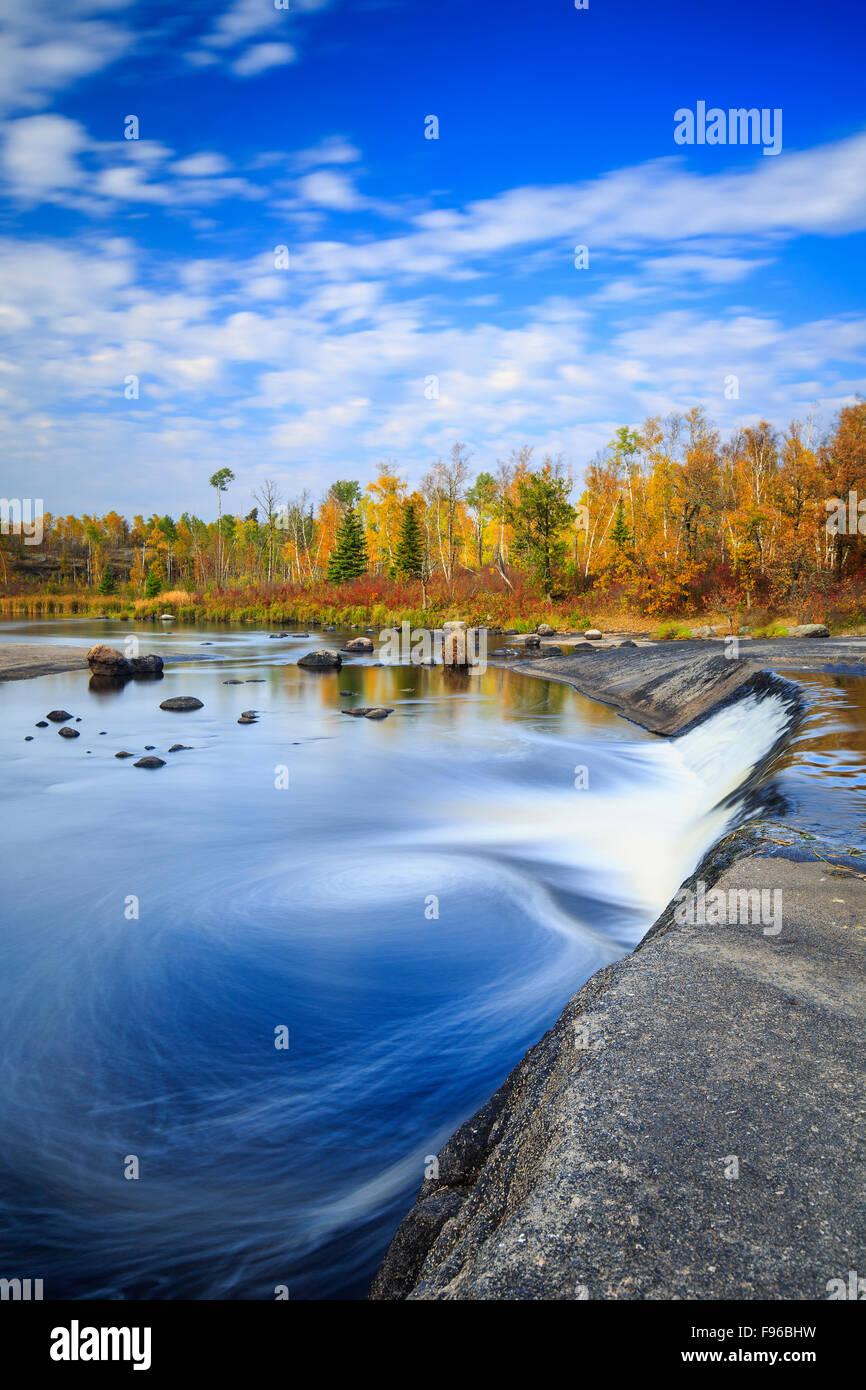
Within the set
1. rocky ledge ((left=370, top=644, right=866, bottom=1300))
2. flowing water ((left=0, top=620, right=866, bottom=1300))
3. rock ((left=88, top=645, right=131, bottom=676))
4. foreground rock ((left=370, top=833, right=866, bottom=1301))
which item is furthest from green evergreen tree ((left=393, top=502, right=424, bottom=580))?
foreground rock ((left=370, top=833, right=866, bottom=1301))

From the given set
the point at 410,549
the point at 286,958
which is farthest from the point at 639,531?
the point at 286,958

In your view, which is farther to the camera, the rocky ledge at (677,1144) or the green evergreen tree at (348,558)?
the green evergreen tree at (348,558)

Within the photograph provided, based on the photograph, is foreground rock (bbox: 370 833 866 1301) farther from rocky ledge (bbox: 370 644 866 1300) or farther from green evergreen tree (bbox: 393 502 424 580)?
green evergreen tree (bbox: 393 502 424 580)

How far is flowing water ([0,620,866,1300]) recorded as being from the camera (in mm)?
4449

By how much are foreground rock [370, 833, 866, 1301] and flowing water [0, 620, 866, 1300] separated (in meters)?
1.19

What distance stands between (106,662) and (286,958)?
2403cm

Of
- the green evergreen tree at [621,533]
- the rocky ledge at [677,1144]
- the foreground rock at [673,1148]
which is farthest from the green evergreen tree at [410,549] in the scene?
the foreground rock at [673,1148]

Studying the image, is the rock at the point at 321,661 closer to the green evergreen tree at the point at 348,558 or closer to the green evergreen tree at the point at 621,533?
the green evergreen tree at the point at 621,533

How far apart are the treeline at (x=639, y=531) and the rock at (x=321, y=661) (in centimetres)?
1902

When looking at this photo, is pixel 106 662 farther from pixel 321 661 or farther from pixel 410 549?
pixel 410 549

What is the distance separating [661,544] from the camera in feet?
152

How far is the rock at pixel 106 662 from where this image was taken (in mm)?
28984
